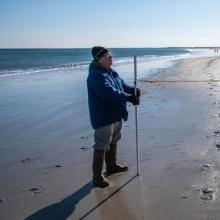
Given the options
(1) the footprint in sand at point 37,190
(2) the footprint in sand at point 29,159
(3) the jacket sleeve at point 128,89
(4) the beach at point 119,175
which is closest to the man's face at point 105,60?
(3) the jacket sleeve at point 128,89

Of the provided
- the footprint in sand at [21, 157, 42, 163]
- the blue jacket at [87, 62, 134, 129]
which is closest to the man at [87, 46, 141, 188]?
the blue jacket at [87, 62, 134, 129]

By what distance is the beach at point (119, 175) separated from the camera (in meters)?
5.02

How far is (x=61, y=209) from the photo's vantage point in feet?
16.7

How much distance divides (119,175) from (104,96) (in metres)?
1.34

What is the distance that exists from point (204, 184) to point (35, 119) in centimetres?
628

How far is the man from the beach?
0.47 meters

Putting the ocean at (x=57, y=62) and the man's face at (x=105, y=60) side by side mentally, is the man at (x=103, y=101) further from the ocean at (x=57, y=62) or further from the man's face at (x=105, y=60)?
the ocean at (x=57, y=62)

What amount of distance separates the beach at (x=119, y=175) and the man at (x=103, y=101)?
0.47 metres

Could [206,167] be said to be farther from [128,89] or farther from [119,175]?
[128,89]

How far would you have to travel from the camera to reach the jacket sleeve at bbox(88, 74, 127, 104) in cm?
552

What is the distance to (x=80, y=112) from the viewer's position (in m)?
11.9

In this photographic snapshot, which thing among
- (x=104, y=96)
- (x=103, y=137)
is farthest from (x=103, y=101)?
(x=103, y=137)

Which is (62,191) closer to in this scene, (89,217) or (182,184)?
(89,217)

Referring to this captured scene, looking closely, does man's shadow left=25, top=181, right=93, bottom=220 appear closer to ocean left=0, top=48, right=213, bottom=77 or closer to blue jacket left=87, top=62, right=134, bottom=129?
blue jacket left=87, top=62, right=134, bottom=129
